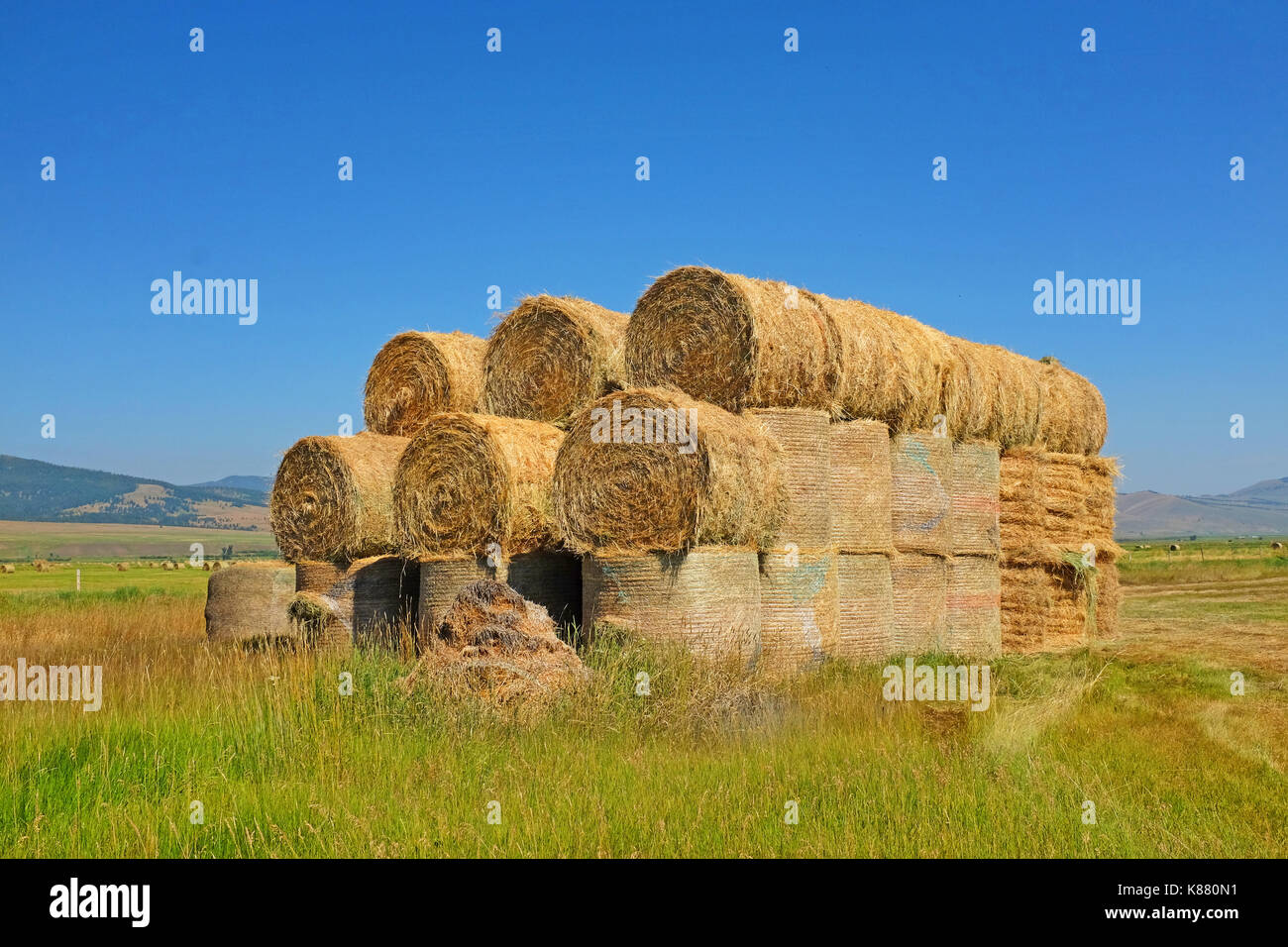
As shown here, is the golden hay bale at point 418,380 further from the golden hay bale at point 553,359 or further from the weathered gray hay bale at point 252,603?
the weathered gray hay bale at point 252,603

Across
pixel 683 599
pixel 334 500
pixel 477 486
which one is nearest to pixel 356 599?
pixel 334 500

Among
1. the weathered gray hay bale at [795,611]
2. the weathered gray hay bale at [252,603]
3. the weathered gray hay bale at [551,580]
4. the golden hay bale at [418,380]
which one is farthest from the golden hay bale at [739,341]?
the weathered gray hay bale at [252,603]

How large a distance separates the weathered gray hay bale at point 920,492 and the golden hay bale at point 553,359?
342cm

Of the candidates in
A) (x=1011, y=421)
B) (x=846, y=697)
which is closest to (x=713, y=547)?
(x=846, y=697)

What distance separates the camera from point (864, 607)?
12539 mm

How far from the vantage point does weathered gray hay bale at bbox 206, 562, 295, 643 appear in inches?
563

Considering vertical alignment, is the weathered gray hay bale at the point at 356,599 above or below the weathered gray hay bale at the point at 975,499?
below

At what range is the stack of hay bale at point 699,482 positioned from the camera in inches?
426

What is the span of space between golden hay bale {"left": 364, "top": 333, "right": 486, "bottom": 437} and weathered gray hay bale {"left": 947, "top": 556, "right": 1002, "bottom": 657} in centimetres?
652

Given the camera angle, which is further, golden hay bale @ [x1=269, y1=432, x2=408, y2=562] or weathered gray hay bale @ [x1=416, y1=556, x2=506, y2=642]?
golden hay bale @ [x1=269, y1=432, x2=408, y2=562]

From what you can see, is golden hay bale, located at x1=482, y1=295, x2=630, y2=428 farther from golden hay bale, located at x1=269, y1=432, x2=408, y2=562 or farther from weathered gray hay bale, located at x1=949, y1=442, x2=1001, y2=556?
weathered gray hay bale, located at x1=949, y1=442, x2=1001, y2=556

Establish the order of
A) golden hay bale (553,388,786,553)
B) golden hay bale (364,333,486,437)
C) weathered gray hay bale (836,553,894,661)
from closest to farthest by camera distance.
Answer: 1. golden hay bale (553,388,786,553)
2. weathered gray hay bale (836,553,894,661)
3. golden hay bale (364,333,486,437)

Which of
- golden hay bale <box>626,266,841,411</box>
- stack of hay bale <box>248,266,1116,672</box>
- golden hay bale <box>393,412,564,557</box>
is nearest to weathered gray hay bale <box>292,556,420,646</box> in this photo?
stack of hay bale <box>248,266,1116,672</box>
